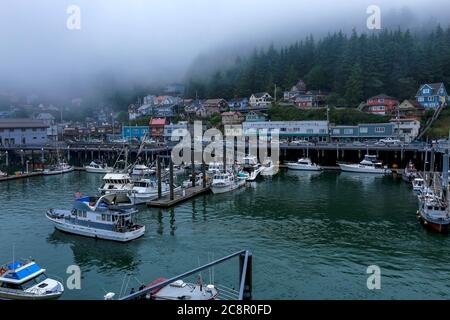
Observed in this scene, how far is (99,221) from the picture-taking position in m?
31.3

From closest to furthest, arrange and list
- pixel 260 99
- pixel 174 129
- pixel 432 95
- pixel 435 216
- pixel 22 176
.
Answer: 1. pixel 435 216
2. pixel 22 176
3. pixel 432 95
4. pixel 174 129
5. pixel 260 99

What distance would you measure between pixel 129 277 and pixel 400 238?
1954 centimetres

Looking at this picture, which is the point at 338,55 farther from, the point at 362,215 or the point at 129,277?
the point at 129,277

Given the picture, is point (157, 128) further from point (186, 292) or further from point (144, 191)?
point (186, 292)

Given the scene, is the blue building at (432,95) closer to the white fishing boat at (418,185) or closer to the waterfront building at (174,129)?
the white fishing boat at (418,185)

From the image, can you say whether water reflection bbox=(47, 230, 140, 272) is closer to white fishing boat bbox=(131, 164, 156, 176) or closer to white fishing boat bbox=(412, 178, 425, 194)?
white fishing boat bbox=(131, 164, 156, 176)

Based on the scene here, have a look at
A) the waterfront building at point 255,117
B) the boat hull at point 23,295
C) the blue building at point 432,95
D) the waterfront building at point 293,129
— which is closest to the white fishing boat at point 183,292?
the boat hull at point 23,295

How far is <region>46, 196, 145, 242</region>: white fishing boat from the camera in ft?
101

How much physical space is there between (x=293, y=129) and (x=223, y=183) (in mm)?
54332

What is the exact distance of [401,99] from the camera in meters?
111

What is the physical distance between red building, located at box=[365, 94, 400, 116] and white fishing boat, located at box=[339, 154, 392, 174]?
120 feet

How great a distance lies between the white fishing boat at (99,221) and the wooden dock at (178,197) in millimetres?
8839

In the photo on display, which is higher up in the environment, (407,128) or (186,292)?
(407,128)

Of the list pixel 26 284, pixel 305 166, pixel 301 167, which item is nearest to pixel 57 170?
pixel 301 167
